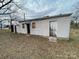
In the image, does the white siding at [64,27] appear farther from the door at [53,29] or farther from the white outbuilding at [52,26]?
the door at [53,29]

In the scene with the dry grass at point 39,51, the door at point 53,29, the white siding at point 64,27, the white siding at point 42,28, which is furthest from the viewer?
the white siding at point 42,28

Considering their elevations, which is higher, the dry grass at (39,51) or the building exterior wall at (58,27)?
the building exterior wall at (58,27)

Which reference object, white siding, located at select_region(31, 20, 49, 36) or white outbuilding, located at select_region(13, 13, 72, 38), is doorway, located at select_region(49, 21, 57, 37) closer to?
white outbuilding, located at select_region(13, 13, 72, 38)

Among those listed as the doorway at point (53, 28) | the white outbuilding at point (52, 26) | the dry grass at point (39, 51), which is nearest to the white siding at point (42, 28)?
the white outbuilding at point (52, 26)

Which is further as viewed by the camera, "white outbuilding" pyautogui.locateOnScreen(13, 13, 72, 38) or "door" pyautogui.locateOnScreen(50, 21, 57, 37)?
"door" pyautogui.locateOnScreen(50, 21, 57, 37)

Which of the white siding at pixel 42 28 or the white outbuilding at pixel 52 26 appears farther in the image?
the white siding at pixel 42 28

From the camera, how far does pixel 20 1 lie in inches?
659

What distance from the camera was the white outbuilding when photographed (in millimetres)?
14734

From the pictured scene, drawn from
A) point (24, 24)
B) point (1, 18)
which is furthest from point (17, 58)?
point (24, 24)

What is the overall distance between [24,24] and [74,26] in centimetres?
2213

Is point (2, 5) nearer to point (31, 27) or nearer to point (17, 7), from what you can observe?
point (17, 7)

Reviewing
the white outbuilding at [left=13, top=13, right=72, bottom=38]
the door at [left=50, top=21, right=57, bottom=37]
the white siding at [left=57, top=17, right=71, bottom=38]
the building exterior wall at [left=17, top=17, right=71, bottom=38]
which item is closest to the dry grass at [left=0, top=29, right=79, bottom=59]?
the white siding at [left=57, top=17, right=71, bottom=38]

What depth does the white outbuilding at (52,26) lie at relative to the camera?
14.7 meters

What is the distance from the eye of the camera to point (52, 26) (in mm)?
15938
